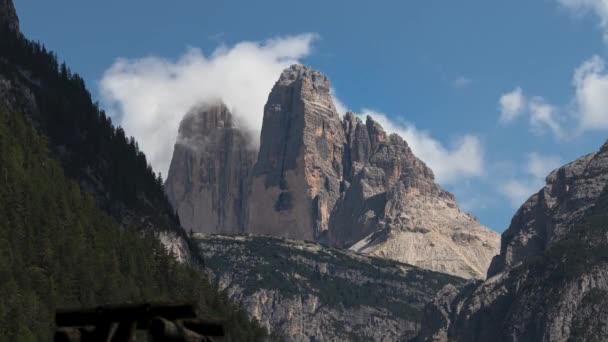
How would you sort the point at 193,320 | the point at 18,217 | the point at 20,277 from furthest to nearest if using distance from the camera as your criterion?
the point at 18,217 → the point at 20,277 → the point at 193,320

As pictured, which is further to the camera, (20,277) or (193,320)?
(20,277)

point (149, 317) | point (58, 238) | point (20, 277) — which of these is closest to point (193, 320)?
point (149, 317)

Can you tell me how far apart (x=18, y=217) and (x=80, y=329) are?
16680 centimetres

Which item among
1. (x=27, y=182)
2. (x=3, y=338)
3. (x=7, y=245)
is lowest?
(x=3, y=338)

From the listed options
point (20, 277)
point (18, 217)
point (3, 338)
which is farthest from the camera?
point (18, 217)

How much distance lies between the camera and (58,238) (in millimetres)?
185875

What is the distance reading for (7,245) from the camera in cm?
17200

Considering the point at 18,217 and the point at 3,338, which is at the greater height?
the point at 18,217

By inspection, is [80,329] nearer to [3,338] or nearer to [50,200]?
[3,338]

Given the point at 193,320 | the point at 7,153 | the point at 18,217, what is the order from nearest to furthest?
the point at 193,320, the point at 18,217, the point at 7,153

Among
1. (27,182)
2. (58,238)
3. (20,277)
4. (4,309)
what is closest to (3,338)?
(4,309)

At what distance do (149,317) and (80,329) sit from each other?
130 centimetres

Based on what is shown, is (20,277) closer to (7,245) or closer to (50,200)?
(7,245)

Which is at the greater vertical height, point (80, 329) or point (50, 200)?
point (50, 200)
